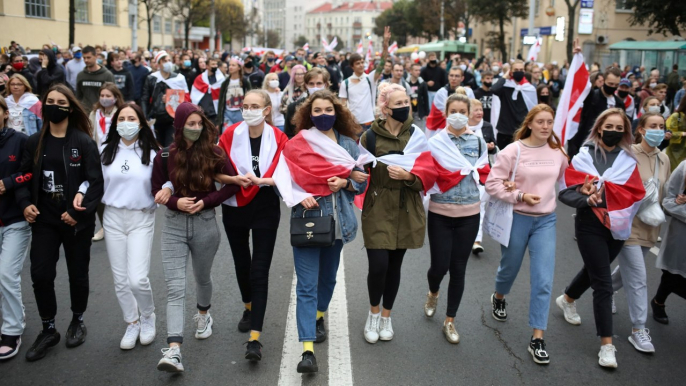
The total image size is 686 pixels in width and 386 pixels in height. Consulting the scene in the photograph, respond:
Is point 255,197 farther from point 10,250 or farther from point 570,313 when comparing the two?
point 570,313

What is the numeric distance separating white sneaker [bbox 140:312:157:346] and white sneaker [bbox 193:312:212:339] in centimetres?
34

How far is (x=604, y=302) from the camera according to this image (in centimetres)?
478

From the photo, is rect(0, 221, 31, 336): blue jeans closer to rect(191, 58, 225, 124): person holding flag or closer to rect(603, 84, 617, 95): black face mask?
rect(191, 58, 225, 124): person holding flag

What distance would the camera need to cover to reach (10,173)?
471 cm

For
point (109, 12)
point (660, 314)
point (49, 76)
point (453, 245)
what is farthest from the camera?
point (109, 12)

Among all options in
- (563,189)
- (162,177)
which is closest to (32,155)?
(162,177)

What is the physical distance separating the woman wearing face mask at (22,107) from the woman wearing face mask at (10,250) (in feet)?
10.7

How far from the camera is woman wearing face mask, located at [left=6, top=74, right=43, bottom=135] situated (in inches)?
301

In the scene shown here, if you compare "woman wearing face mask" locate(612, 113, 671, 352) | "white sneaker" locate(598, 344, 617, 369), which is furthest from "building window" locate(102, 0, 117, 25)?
"white sneaker" locate(598, 344, 617, 369)

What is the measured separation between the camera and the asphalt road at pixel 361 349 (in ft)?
14.3

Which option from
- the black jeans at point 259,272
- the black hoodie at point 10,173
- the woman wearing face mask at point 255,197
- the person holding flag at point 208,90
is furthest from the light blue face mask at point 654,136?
the person holding flag at point 208,90

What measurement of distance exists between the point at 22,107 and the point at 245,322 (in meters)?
4.59

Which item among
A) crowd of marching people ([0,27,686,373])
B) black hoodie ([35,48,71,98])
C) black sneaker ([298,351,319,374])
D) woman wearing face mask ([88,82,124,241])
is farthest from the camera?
black hoodie ([35,48,71,98])

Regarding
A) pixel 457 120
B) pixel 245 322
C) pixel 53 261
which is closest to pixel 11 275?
pixel 53 261
